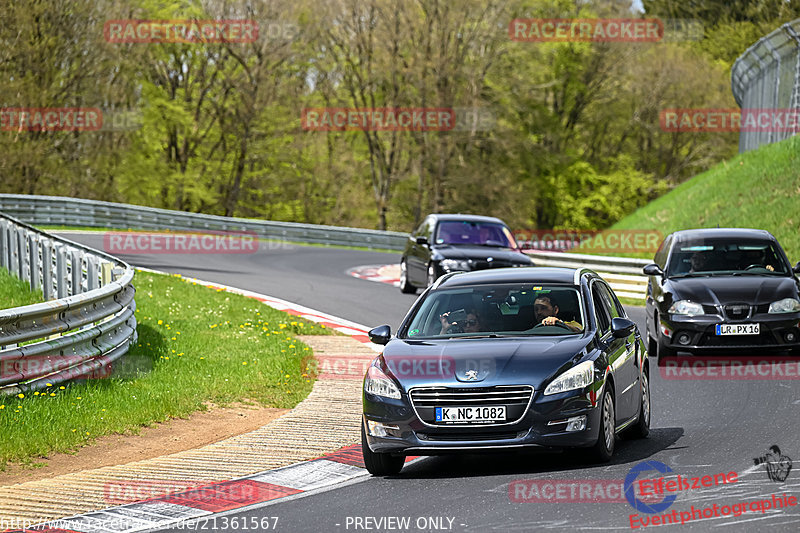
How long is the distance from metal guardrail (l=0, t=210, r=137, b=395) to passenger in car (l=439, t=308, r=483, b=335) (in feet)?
12.0

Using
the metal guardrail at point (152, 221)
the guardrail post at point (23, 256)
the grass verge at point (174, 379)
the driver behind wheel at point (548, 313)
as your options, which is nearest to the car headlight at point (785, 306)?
the grass verge at point (174, 379)

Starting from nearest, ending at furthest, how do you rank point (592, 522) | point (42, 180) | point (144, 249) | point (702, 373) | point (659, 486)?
point (592, 522)
point (659, 486)
point (702, 373)
point (144, 249)
point (42, 180)

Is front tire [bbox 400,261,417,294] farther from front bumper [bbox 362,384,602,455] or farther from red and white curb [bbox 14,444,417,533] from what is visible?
front bumper [bbox 362,384,602,455]

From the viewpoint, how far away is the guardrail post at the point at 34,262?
18.9 m

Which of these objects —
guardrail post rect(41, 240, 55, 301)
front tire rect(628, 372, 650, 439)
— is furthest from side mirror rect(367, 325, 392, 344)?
A: guardrail post rect(41, 240, 55, 301)

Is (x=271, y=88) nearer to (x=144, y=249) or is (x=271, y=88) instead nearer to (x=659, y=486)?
(x=144, y=249)

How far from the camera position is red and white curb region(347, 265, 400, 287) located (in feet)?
95.8

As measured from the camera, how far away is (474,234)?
79.3 feet

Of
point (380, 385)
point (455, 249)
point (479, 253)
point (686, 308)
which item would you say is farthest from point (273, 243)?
point (380, 385)

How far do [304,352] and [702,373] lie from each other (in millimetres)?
4991

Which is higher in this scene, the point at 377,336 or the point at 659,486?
the point at 377,336

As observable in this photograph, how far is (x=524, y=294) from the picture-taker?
9805 mm

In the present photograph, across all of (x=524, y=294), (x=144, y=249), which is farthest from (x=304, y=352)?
(x=144, y=249)

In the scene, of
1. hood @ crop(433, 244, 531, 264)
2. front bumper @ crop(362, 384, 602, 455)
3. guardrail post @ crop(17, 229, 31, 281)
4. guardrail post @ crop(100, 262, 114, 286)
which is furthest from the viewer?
hood @ crop(433, 244, 531, 264)
